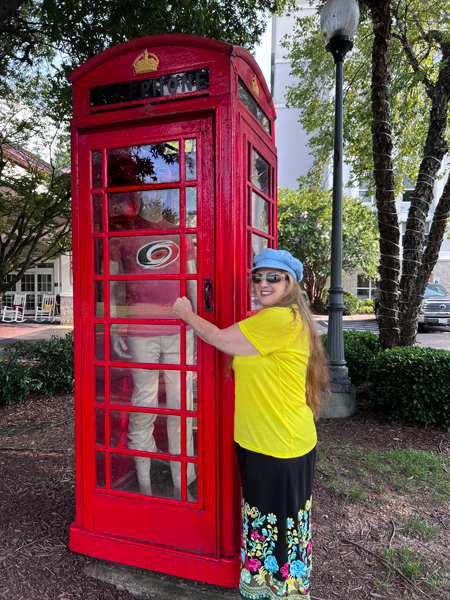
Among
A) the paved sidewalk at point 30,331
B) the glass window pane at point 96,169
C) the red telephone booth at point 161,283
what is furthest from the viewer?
the paved sidewalk at point 30,331

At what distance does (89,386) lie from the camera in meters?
2.55

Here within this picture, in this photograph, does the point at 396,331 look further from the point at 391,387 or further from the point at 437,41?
the point at 437,41

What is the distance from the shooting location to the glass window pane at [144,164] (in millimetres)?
2334

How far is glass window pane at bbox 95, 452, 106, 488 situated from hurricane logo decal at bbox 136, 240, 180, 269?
4.02 feet

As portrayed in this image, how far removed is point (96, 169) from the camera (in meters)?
2.50

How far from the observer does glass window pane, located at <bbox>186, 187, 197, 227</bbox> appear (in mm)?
2305

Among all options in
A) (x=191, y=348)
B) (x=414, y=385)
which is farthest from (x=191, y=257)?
(x=414, y=385)

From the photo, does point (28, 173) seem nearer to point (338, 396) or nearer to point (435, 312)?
point (338, 396)

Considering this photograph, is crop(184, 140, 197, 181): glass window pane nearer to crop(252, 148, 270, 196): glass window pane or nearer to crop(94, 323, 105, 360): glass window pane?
crop(252, 148, 270, 196): glass window pane

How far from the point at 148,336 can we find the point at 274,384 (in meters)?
0.87

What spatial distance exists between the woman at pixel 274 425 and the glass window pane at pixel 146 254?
0.43 meters

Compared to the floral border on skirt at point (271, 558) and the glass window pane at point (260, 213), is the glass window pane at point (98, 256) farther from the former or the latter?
the floral border on skirt at point (271, 558)

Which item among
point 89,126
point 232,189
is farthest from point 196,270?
point 89,126

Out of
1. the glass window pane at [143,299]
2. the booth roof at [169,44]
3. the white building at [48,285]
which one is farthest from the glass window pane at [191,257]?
the white building at [48,285]
